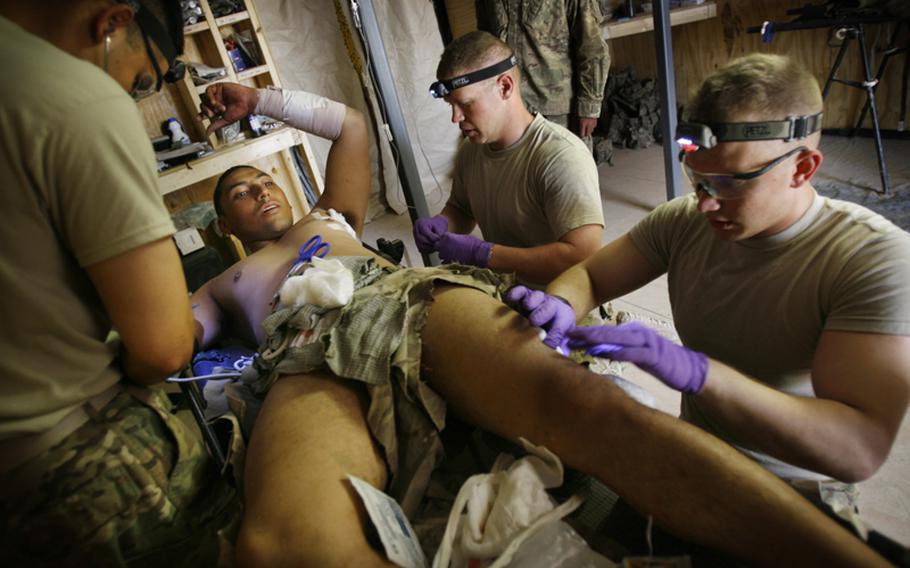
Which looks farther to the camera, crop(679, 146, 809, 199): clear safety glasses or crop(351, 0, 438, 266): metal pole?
crop(351, 0, 438, 266): metal pole

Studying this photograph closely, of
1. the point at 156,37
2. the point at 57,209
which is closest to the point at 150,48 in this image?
the point at 156,37

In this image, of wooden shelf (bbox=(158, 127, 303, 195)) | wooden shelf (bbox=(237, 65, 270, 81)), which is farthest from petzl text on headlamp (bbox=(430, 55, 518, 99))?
wooden shelf (bbox=(237, 65, 270, 81))

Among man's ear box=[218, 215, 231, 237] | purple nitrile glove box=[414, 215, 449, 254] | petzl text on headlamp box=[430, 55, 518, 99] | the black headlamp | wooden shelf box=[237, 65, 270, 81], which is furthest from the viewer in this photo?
wooden shelf box=[237, 65, 270, 81]

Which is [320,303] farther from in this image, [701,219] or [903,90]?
[903,90]

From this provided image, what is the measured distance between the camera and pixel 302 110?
2.29m

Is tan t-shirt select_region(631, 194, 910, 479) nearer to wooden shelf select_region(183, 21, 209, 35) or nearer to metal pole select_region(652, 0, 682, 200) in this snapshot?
metal pole select_region(652, 0, 682, 200)

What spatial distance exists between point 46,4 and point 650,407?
4.30ft

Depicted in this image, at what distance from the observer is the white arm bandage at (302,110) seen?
2271 millimetres

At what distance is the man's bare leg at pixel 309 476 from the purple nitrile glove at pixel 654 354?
0.61 meters

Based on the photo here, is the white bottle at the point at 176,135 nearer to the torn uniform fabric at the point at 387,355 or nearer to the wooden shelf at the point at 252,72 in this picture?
the wooden shelf at the point at 252,72

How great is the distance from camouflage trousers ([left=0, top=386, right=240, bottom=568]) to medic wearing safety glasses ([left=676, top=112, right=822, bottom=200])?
4.38 feet

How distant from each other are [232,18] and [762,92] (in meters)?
3.52

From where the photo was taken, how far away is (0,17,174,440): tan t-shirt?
74 cm

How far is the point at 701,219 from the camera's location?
1.39 meters
